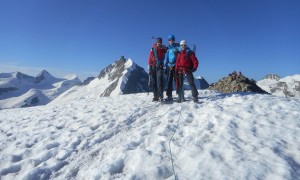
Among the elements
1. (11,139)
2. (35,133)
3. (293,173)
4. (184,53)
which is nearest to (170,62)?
(184,53)

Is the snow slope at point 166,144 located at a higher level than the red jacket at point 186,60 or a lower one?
lower

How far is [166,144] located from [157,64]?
7.22m

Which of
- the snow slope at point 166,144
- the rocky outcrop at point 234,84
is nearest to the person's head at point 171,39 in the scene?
the snow slope at point 166,144

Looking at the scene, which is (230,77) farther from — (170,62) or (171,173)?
(171,173)

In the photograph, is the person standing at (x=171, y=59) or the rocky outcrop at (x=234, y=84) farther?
the rocky outcrop at (x=234, y=84)

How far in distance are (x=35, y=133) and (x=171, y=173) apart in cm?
735

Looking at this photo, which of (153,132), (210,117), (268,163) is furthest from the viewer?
(210,117)

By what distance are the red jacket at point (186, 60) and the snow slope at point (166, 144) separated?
1879 millimetres

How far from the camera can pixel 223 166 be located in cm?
713

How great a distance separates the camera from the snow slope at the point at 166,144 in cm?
725

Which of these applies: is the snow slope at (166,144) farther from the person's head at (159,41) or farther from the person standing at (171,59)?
the person's head at (159,41)

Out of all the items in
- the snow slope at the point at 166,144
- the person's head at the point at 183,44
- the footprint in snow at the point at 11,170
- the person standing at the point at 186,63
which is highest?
the person's head at the point at 183,44

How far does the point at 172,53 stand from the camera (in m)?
15.1

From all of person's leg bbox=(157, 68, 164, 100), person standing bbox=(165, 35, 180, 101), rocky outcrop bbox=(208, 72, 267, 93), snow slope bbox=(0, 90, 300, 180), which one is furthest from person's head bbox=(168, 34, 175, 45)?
rocky outcrop bbox=(208, 72, 267, 93)
